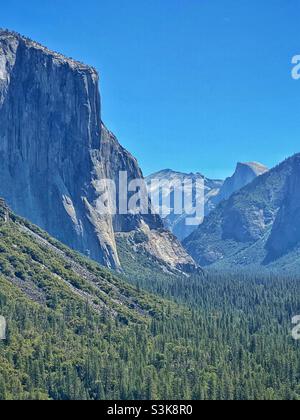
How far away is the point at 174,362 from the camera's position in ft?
581

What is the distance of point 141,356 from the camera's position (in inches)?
6850

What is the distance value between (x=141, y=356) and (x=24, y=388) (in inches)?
1481

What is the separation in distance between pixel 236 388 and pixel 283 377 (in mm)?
19891

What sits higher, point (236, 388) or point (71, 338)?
point (71, 338)

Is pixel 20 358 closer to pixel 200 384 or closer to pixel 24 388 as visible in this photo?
pixel 24 388

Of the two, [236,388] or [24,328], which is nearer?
[236,388]

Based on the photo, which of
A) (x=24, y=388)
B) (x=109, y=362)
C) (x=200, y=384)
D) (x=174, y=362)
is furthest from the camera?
(x=174, y=362)
